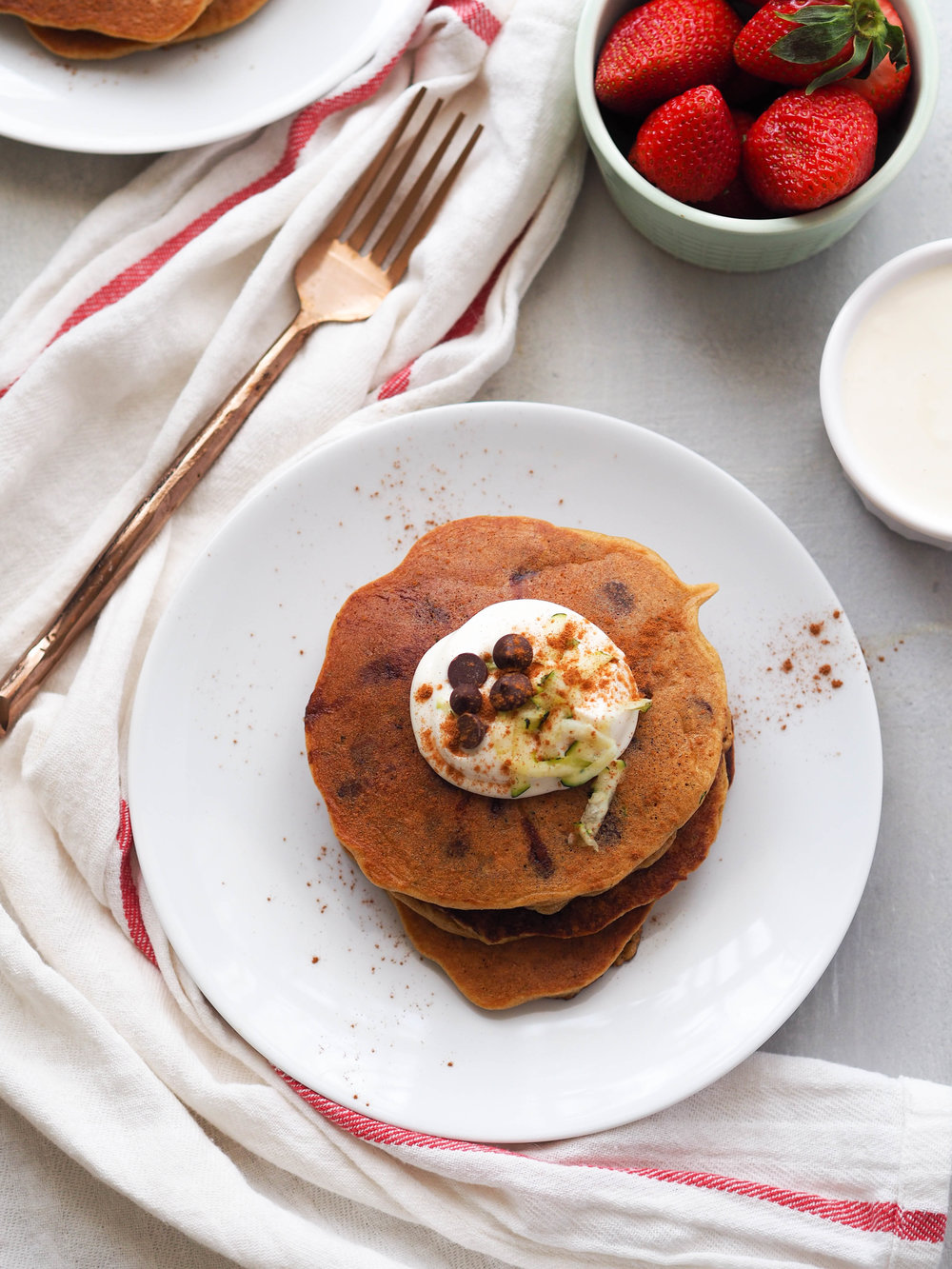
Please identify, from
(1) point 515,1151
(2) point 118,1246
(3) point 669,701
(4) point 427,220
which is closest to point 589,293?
(4) point 427,220

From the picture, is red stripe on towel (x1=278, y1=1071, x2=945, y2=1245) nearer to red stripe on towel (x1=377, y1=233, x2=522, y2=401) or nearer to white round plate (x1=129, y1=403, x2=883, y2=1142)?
white round plate (x1=129, y1=403, x2=883, y2=1142)

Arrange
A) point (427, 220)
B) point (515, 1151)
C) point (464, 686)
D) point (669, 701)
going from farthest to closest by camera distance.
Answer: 1. point (427, 220)
2. point (515, 1151)
3. point (669, 701)
4. point (464, 686)

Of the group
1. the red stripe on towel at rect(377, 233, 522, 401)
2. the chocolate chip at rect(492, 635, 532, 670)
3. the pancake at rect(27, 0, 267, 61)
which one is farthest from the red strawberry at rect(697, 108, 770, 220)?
the pancake at rect(27, 0, 267, 61)

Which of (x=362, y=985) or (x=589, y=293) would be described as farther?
(x=589, y=293)

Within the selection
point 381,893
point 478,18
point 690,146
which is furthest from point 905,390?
point 381,893

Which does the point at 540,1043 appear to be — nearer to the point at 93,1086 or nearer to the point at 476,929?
the point at 476,929

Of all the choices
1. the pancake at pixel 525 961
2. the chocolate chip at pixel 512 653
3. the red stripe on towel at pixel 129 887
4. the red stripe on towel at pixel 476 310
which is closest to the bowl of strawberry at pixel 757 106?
the red stripe on towel at pixel 476 310

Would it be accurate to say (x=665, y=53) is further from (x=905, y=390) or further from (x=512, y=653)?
(x=512, y=653)
